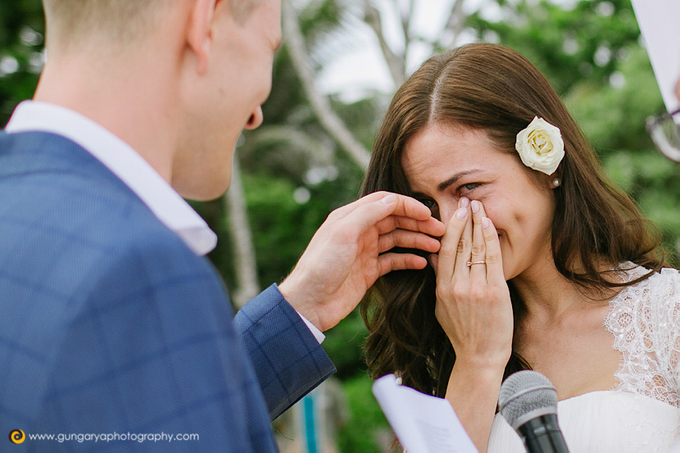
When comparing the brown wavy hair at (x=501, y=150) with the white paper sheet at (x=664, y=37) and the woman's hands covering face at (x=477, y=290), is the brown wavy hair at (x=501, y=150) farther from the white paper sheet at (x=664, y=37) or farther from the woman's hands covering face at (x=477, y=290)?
the white paper sheet at (x=664, y=37)

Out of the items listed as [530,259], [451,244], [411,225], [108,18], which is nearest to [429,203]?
[411,225]

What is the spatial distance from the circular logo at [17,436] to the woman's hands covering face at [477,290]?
1.77m

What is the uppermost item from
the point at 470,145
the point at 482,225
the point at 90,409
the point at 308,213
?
the point at 90,409

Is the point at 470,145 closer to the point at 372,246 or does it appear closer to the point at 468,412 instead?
the point at 372,246

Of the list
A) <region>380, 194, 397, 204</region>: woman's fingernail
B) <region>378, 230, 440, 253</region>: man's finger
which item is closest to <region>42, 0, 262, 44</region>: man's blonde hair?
<region>380, 194, 397, 204</region>: woman's fingernail

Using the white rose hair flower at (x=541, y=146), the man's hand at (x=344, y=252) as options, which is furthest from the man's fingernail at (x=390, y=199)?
the white rose hair flower at (x=541, y=146)

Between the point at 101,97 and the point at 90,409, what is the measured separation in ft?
1.65

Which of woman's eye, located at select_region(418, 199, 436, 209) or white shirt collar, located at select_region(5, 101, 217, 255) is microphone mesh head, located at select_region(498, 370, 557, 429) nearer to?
white shirt collar, located at select_region(5, 101, 217, 255)

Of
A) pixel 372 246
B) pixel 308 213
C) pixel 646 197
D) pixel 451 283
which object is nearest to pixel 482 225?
pixel 451 283

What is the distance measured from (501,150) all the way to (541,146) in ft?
0.49

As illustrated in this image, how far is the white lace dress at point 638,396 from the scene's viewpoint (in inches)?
82.1

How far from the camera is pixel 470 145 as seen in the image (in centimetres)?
241

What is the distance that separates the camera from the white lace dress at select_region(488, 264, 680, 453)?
6.84 feet

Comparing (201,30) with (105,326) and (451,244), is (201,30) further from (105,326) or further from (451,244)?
(451,244)
